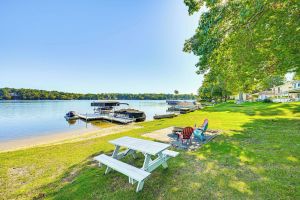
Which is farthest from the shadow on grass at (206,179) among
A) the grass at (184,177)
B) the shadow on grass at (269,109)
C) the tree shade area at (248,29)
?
the shadow on grass at (269,109)

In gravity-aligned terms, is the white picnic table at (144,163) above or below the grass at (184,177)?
above

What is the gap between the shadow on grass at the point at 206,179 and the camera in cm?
342

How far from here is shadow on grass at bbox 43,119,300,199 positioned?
11.2ft

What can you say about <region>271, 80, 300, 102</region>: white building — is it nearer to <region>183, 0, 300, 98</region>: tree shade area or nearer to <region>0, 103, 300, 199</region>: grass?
<region>183, 0, 300, 98</region>: tree shade area

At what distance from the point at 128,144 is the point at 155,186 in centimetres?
140

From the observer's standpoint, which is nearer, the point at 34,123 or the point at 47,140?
the point at 47,140

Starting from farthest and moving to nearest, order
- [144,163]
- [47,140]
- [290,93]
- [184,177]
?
[290,93], [47,140], [184,177], [144,163]

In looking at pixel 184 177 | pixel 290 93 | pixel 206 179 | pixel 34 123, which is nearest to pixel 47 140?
pixel 34 123

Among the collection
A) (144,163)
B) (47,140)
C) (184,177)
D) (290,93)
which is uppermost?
(290,93)

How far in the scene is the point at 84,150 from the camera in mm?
7371

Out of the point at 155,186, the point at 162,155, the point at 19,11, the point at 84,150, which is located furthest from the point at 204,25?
the point at 19,11

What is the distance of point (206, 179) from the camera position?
13.1 feet

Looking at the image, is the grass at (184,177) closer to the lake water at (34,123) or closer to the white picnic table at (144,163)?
the white picnic table at (144,163)

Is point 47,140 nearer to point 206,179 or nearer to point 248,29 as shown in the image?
point 206,179
